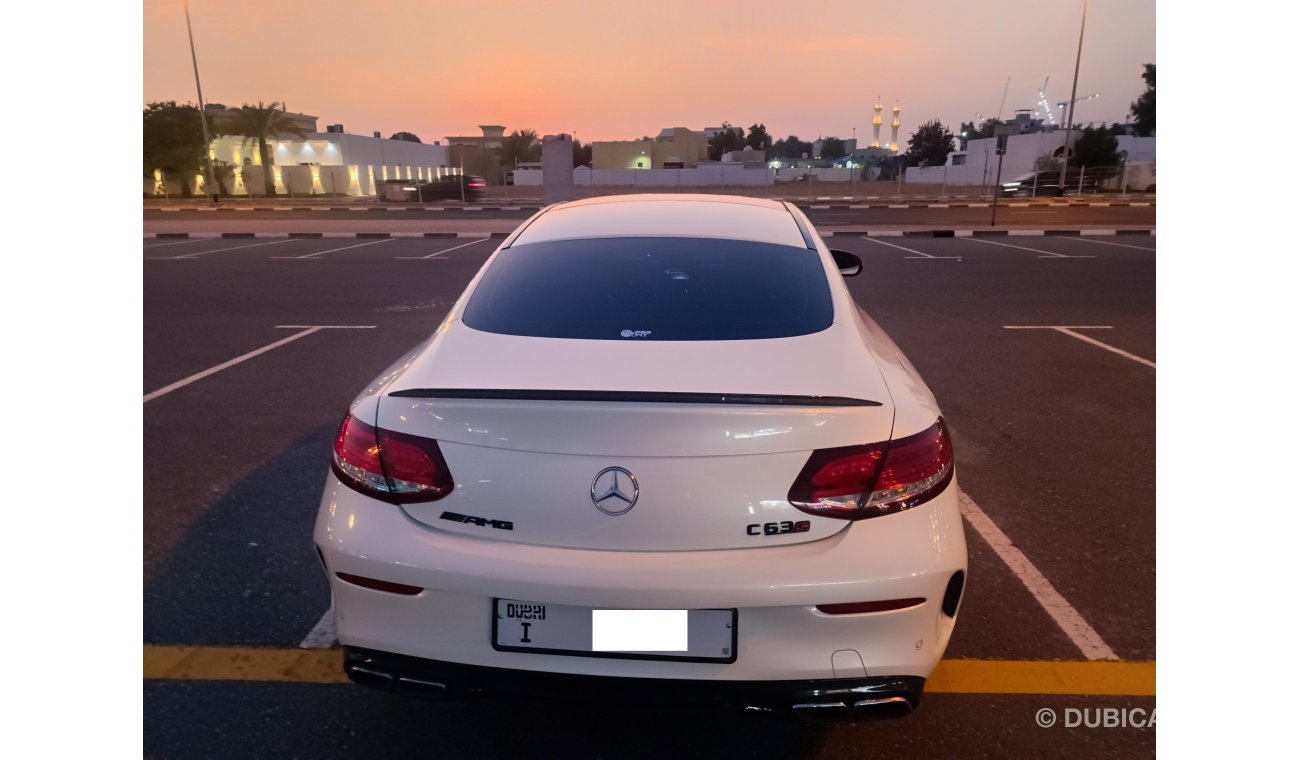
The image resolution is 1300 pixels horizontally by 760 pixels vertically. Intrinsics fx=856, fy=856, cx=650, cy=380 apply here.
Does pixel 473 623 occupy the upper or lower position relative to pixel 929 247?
lower

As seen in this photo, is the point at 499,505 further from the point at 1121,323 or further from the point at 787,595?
the point at 1121,323

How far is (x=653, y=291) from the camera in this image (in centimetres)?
291

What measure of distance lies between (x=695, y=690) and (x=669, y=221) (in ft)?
6.58

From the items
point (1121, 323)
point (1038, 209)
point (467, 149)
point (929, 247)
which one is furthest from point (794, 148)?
point (1121, 323)

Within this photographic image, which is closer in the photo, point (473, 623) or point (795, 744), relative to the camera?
point (473, 623)

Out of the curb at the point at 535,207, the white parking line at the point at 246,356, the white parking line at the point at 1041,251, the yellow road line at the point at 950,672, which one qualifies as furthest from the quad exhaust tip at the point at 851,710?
the curb at the point at 535,207

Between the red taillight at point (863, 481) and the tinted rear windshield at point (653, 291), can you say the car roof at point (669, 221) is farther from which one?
the red taillight at point (863, 481)

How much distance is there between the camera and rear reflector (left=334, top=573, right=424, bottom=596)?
81.0 inches

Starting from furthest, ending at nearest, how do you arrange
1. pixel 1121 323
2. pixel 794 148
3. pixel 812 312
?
pixel 794 148 < pixel 1121 323 < pixel 812 312

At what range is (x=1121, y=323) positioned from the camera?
848cm

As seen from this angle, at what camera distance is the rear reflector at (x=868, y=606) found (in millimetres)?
1979

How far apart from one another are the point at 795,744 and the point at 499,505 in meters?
1.18

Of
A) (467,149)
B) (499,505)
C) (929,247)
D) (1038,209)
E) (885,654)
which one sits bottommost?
(885,654)

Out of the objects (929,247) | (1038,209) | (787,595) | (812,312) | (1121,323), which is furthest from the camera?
(1038,209)
